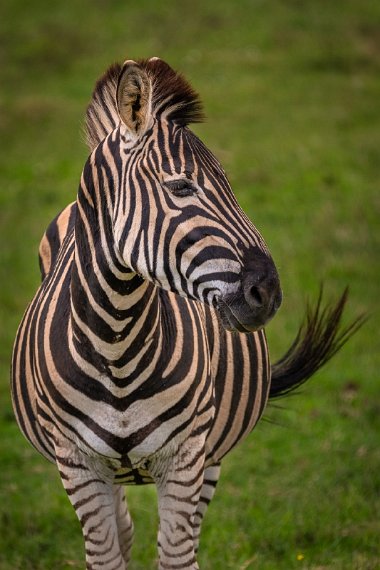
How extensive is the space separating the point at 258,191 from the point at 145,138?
28.3 feet

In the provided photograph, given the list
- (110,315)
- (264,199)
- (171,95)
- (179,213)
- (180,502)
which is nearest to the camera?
(179,213)

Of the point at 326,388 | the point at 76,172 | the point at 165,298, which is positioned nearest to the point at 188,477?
the point at 165,298

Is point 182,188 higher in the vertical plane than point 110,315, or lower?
higher

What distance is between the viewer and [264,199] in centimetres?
1187

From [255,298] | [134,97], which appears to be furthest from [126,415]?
[134,97]

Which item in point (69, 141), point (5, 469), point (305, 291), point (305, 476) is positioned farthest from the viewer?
point (69, 141)

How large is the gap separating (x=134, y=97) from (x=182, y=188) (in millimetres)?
394

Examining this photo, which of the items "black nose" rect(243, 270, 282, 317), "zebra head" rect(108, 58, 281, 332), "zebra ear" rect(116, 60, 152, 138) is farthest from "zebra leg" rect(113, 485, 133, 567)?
"zebra ear" rect(116, 60, 152, 138)

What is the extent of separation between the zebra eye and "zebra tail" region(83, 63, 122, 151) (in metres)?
0.62

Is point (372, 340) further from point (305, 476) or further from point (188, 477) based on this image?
point (188, 477)

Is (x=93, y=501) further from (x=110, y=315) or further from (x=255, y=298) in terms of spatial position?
(x=255, y=298)

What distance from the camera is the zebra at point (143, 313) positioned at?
3.36 metres

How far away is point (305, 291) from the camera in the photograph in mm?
10000

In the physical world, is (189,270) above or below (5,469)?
above
